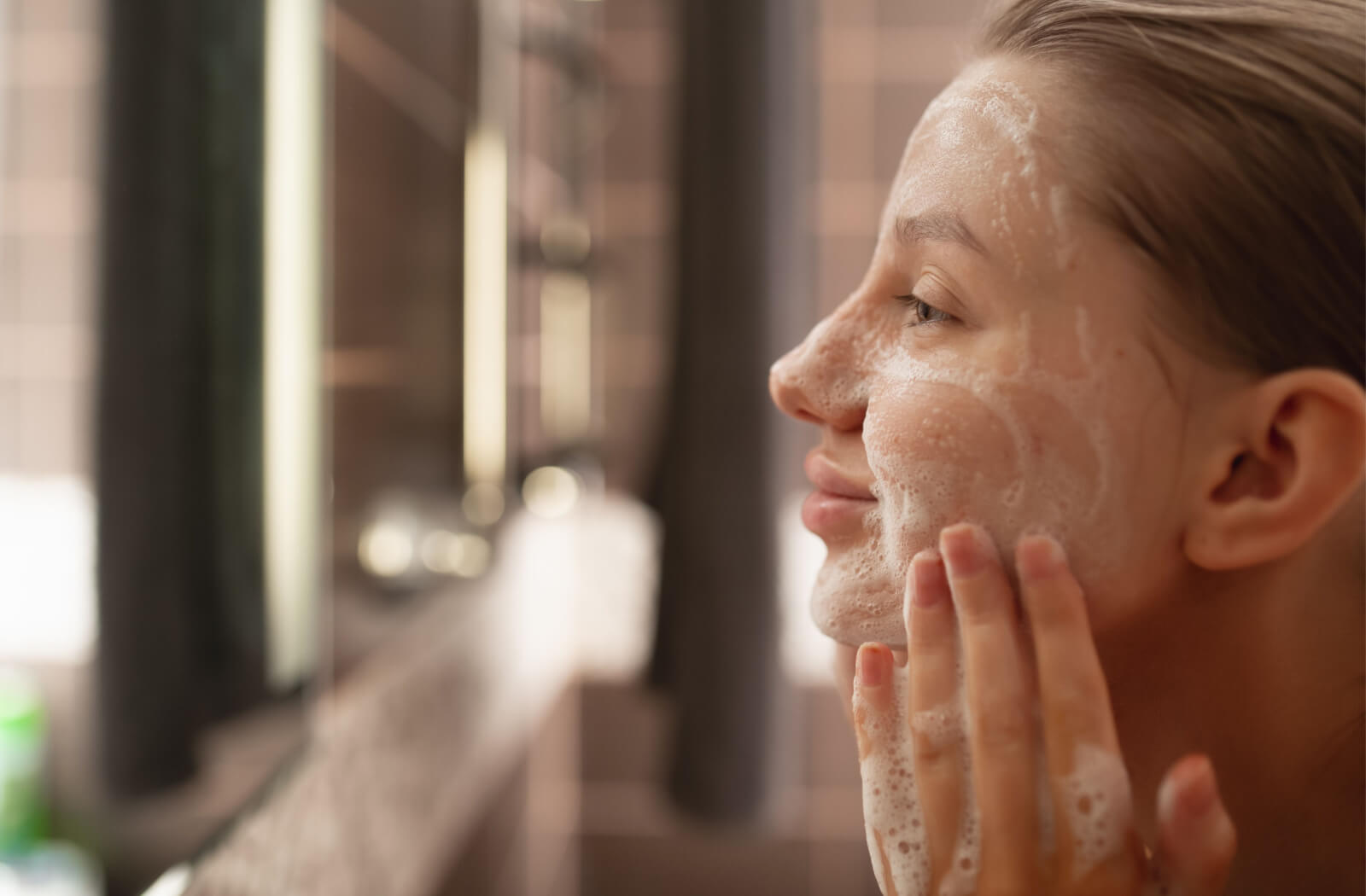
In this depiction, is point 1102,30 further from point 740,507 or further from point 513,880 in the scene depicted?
point 513,880

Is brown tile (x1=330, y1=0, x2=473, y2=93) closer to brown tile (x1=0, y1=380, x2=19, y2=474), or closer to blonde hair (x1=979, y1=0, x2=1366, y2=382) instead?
brown tile (x1=0, y1=380, x2=19, y2=474)

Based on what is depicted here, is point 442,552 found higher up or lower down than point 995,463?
lower down

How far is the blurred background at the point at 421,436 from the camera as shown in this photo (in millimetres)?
473

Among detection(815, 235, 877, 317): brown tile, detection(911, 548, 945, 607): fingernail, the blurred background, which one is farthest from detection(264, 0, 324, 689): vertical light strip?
detection(815, 235, 877, 317): brown tile

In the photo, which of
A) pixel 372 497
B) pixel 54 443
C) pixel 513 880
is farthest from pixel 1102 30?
pixel 513 880

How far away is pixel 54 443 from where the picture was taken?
46 centimetres

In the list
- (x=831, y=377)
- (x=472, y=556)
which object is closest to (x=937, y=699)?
(x=831, y=377)

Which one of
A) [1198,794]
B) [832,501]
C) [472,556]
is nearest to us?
[1198,794]

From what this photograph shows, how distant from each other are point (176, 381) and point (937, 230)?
40 centimetres

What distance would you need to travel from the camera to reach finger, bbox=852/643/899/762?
1.16ft

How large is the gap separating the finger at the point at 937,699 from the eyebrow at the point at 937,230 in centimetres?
10

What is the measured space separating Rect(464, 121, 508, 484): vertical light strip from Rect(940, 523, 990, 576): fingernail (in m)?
0.94

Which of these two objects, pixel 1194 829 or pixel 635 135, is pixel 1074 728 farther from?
pixel 635 135

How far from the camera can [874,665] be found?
0.35 m
